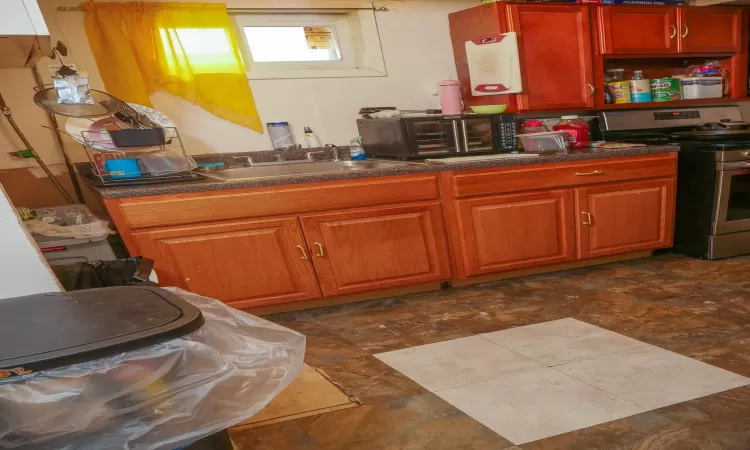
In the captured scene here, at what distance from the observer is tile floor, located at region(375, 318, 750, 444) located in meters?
1.30

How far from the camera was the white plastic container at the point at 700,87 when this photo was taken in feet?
10.5

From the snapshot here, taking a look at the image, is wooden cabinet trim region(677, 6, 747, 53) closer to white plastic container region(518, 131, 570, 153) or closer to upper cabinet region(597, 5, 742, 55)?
upper cabinet region(597, 5, 742, 55)

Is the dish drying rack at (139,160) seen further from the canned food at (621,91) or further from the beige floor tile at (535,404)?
the canned food at (621,91)

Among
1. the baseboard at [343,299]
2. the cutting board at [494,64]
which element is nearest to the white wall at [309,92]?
the cutting board at [494,64]

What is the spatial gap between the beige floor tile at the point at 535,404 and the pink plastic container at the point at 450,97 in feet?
5.42

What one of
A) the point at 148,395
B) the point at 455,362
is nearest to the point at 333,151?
the point at 455,362

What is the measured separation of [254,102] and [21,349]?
2.17 meters

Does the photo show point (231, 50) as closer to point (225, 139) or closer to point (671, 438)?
point (225, 139)

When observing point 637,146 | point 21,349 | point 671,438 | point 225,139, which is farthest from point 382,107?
point 21,349

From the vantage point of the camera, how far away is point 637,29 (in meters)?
2.89

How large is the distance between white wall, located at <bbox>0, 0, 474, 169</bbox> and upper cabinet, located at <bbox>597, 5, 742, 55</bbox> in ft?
2.96

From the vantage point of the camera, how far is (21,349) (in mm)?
631

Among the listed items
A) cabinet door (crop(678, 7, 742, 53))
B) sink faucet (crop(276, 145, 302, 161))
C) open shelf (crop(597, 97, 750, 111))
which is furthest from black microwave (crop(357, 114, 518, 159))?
cabinet door (crop(678, 7, 742, 53))

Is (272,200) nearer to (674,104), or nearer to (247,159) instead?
(247,159)
